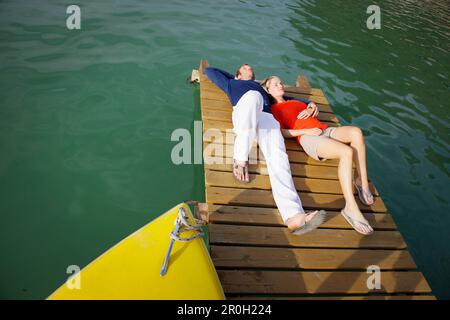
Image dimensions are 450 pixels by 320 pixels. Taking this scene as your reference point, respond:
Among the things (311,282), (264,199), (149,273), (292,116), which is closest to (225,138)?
(292,116)

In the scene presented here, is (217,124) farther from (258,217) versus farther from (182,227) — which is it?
(182,227)

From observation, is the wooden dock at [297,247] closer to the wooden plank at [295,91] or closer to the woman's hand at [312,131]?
the woman's hand at [312,131]

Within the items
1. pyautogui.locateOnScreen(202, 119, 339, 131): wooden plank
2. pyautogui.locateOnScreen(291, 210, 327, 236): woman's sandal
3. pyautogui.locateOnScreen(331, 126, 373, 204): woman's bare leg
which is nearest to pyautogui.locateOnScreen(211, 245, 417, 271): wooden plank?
pyautogui.locateOnScreen(291, 210, 327, 236): woman's sandal

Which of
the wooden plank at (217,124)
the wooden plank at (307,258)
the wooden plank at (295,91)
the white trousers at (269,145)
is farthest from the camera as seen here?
the wooden plank at (295,91)

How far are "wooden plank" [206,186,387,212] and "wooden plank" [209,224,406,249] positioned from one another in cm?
35

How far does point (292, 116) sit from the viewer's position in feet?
14.8

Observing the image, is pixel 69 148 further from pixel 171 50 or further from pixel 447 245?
pixel 447 245

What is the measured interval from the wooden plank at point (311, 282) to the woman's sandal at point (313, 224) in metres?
0.44

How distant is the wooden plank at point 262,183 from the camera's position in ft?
12.4

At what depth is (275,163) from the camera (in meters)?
3.82

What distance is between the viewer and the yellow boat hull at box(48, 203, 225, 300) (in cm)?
217

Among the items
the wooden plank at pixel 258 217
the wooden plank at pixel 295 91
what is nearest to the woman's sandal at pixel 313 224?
the wooden plank at pixel 258 217

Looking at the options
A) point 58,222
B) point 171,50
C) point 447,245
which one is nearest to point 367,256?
point 447,245

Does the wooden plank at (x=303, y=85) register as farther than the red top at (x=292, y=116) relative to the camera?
Yes
